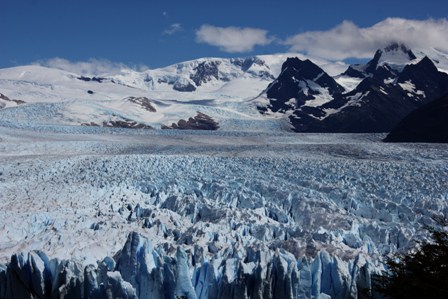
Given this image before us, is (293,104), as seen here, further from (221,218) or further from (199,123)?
(221,218)

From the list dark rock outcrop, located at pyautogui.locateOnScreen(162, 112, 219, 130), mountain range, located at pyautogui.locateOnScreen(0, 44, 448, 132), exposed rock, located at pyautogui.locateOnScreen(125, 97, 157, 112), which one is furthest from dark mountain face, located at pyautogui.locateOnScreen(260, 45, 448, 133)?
exposed rock, located at pyautogui.locateOnScreen(125, 97, 157, 112)

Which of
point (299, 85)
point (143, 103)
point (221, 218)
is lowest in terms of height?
point (221, 218)

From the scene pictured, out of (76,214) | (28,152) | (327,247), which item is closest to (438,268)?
(327,247)

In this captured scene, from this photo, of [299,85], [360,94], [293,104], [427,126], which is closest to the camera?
[427,126]

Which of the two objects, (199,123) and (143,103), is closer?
(199,123)

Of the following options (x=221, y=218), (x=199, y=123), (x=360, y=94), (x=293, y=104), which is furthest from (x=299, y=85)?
(x=221, y=218)

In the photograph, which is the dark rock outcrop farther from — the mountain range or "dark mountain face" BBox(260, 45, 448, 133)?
"dark mountain face" BBox(260, 45, 448, 133)

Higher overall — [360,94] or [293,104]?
[360,94]
